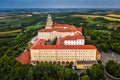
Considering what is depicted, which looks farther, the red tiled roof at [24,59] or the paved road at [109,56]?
the paved road at [109,56]

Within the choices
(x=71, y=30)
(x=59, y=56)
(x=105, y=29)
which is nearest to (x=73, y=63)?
(x=59, y=56)

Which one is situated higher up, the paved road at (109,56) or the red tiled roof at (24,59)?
the red tiled roof at (24,59)

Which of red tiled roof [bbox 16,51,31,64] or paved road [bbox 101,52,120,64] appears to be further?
paved road [bbox 101,52,120,64]

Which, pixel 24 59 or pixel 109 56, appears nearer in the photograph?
pixel 24 59

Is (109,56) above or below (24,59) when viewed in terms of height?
below

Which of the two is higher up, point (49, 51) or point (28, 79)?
point (49, 51)

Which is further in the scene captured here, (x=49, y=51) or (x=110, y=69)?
(x=49, y=51)

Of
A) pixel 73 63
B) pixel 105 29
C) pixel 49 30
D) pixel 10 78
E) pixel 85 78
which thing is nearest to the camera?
pixel 85 78

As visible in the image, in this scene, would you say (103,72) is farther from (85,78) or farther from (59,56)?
(59,56)

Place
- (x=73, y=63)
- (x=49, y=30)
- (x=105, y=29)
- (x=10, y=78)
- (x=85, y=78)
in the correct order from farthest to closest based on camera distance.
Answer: (x=105, y=29)
(x=49, y=30)
(x=73, y=63)
(x=10, y=78)
(x=85, y=78)

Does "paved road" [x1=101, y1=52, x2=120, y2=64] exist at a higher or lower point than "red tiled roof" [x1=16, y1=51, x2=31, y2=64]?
lower
